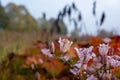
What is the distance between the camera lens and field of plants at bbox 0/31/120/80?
107 centimetres

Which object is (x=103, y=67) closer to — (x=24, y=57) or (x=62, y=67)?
(x=62, y=67)

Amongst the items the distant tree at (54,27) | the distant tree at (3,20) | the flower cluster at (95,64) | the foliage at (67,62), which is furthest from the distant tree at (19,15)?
the flower cluster at (95,64)

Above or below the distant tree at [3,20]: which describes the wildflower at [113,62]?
above

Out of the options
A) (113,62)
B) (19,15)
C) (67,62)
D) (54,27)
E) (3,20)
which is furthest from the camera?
(19,15)

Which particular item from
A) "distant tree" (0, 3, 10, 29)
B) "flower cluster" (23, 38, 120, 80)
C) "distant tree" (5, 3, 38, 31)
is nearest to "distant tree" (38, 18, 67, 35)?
"flower cluster" (23, 38, 120, 80)

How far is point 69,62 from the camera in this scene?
1.19 meters

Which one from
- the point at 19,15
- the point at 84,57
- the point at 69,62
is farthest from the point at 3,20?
the point at 84,57

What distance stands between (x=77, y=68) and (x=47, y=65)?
972 millimetres

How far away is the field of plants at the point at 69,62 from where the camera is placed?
1.07 meters

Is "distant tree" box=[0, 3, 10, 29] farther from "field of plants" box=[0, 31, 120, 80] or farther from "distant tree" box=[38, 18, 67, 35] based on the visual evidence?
"field of plants" box=[0, 31, 120, 80]

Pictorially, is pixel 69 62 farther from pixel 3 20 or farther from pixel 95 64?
pixel 3 20

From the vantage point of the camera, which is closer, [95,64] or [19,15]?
[95,64]

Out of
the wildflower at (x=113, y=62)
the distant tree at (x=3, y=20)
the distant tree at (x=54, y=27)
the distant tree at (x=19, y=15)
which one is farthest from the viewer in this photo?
the distant tree at (x=19, y=15)

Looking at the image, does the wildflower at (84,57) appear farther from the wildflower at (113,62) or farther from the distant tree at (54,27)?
the distant tree at (54,27)
